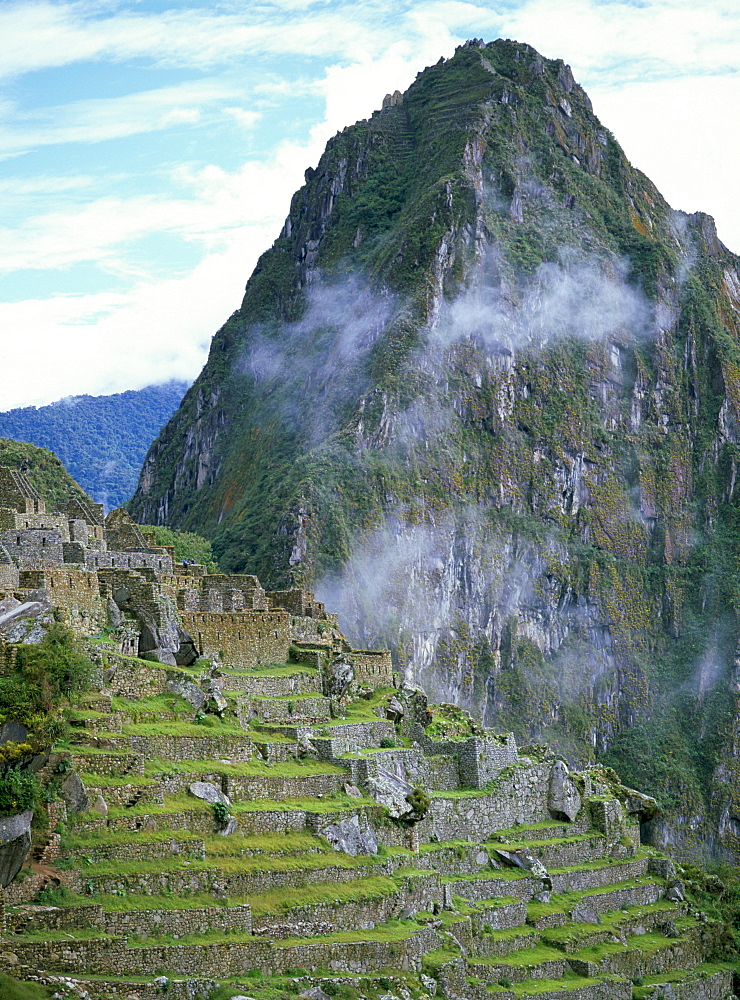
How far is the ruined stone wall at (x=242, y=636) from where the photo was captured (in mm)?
50875

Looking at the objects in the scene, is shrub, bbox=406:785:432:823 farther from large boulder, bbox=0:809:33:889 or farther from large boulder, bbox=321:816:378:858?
large boulder, bbox=0:809:33:889

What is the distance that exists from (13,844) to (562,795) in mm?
33035

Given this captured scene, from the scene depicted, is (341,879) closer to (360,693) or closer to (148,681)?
(148,681)

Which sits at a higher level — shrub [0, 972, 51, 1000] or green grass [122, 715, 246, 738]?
green grass [122, 715, 246, 738]

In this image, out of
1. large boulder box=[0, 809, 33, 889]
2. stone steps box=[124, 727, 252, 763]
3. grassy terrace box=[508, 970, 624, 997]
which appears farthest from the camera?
grassy terrace box=[508, 970, 624, 997]

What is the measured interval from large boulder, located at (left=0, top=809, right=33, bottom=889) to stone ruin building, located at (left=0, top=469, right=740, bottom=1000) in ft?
0.21

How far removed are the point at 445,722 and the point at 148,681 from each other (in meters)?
20.6

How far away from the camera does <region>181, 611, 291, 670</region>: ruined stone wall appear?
5088 centimetres

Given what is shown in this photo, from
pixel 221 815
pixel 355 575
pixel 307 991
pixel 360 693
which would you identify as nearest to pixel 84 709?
pixel 221 815

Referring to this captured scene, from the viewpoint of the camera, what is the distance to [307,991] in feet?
125

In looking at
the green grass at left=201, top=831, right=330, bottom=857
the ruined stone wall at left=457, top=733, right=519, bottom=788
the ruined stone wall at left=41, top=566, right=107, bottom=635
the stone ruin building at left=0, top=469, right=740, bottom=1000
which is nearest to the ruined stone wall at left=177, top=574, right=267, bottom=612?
the stone ruin building at left=0, top=469, right=740, bottom=1000

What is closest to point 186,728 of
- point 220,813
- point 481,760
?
point 220,813

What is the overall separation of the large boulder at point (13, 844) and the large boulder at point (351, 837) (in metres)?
11.0

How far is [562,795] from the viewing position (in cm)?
6303
